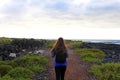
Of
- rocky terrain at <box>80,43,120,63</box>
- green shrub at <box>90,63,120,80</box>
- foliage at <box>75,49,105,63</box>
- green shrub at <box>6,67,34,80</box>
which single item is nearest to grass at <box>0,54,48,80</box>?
green shrub at <box>6,67,34,80</box>

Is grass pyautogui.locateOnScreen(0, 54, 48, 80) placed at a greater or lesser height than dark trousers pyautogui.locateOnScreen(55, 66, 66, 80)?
lesser

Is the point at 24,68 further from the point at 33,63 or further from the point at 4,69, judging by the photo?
the point at 33,63

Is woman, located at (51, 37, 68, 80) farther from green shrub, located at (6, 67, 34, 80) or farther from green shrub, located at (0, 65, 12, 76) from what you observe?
green shrub, located at (0, 65, 12, 76)

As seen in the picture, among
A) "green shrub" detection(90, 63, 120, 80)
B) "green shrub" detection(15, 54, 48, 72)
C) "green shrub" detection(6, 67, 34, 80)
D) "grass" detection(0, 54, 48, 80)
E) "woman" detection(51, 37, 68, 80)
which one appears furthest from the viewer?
"green shrub" detection(15, 54, 48, 72)

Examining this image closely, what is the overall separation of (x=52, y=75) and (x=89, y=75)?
2276mm

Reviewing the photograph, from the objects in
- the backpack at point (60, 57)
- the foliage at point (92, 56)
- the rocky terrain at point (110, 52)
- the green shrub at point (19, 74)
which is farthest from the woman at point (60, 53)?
the rocky terrain at point (110, 52)

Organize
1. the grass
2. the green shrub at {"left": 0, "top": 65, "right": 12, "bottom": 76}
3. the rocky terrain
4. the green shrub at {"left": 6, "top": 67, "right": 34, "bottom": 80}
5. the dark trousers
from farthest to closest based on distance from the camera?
the rocky terrain, the green shrub at {"left": 0, "top": 65, "right": 12, "bottom": 76}, the green shrub at {"left": 6, "top": 67, "right": 34, "bottom": 80}, the grass, the dark trousers

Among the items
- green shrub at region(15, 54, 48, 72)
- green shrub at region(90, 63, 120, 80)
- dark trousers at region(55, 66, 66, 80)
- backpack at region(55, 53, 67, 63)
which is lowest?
green shrub at region(90, 63, 120, 80)

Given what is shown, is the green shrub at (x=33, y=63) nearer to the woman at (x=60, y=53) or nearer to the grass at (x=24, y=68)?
the grass at (x=24, y=68)

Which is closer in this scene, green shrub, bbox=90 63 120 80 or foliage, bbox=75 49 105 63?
green shrub, bbox=90 63 120 80

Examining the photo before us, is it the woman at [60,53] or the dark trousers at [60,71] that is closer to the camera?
the woman at [60,53]

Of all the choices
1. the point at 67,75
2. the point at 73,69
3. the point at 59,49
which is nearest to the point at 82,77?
the point at 67,75

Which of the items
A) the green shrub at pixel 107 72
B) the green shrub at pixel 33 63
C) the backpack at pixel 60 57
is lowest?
the green shrub at pixel 107 72

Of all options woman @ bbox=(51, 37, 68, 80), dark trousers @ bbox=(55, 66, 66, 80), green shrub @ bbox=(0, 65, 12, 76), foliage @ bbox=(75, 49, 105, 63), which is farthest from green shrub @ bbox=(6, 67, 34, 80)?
foliage @ bbox=(75, 49, 105, 63)
